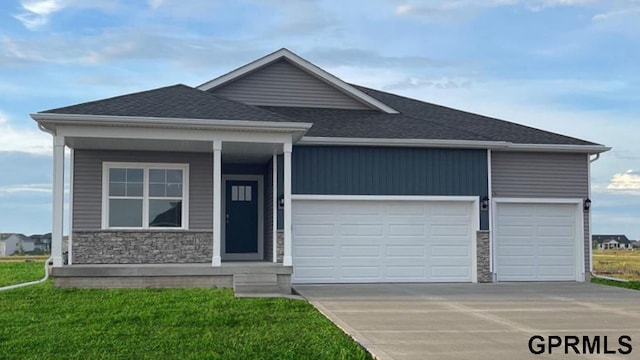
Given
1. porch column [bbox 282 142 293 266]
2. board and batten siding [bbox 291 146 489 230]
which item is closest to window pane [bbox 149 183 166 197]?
board and batten siding [bbox 291 146 489 230]

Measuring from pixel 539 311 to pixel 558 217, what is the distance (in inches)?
252

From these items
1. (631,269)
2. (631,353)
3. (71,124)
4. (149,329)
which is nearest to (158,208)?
(71,124)

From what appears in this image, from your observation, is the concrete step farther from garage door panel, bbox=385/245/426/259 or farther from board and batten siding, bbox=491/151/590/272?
board and batten siding, bbox=491/151/590/272

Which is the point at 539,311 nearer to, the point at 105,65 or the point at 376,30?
the point at 376,30

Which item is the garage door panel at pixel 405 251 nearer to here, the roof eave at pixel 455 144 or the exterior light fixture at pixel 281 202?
the roof eave at pixel 455 144

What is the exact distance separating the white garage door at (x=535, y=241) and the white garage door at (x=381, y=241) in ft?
3.27

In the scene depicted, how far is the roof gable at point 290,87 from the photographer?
17.9 m

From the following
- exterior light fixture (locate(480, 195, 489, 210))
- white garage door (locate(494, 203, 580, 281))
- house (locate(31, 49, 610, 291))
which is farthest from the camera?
white garage door (locate(494, 203, 580, 281))

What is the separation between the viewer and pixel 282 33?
20.4m

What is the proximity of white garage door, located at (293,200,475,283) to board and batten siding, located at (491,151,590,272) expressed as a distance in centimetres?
119

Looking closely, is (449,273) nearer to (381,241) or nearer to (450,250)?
(450,250)

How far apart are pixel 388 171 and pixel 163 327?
8088mm

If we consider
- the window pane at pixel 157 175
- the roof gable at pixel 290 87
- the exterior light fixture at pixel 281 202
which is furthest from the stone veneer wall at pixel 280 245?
the roof gable at pixel 290 87

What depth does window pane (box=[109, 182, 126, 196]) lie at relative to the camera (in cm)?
1515
